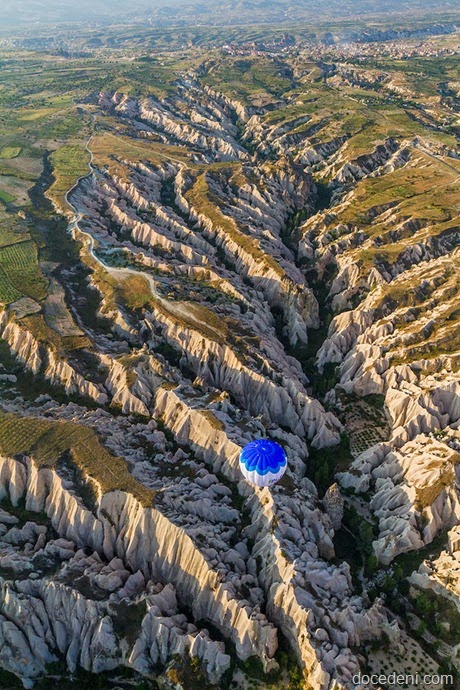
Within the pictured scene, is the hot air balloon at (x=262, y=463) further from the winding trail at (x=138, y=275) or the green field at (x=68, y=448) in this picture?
the winding trail at (x=138, y=275)

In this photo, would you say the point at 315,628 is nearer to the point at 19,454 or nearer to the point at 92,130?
the point at 19,454

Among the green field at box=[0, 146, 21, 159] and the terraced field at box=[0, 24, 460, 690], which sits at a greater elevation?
the green field at box=[0, 146, 21, 159]

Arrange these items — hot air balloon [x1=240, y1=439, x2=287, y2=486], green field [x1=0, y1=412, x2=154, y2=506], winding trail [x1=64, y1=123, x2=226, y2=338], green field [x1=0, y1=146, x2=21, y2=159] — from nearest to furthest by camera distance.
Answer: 1. green field [x1=0, y1=412, x2=154, y2=506]
2. hot air balloon [x1=240, y1=439, x2=287, y2=486]
3. winding trail [x1=64, y1=123, x2=226, y2=338]
4. green field [x1=0, y1=146, x2=21, y2=159]

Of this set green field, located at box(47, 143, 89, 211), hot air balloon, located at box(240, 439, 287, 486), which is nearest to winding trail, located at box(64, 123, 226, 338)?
green field, located at box(47, 143, 89, 211)

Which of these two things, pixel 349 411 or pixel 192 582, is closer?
pixel 192 582

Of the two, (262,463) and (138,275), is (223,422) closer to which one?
(262,463)

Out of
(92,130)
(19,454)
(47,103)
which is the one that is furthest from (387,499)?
(47,103)

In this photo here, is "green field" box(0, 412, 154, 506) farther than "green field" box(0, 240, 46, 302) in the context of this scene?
No

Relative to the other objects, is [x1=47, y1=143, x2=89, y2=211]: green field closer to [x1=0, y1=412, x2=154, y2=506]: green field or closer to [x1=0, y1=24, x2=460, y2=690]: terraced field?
[x1=0, y1=24, x2=460, y2=690]: terraced field

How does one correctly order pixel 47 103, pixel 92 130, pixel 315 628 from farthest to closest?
pixel 47 103, pixel 92 130, pixel 315 628
